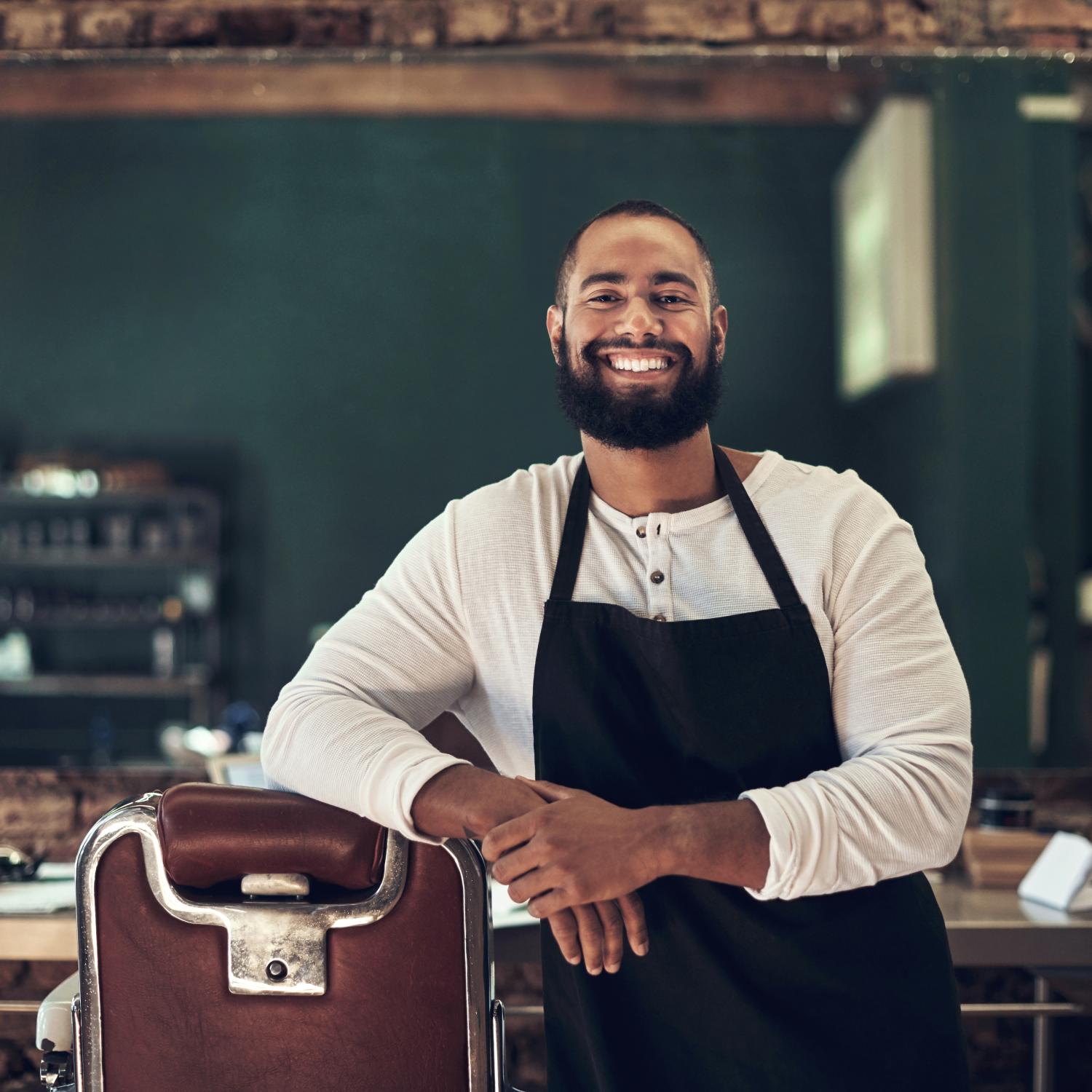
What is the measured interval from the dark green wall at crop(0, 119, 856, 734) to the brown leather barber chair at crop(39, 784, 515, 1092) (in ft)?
4.60

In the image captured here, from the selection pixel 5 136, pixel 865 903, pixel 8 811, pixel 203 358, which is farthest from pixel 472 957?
pixel 5 136

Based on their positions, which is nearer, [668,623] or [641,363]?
[668,623]

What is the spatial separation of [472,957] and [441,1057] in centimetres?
12

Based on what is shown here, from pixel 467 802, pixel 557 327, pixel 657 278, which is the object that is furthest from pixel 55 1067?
pixel 657 278

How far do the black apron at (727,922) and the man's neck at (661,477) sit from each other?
0.46ft

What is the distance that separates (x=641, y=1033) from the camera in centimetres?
148

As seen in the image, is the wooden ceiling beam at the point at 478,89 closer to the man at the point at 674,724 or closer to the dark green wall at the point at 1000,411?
the dark green wall at the point at 1000,411

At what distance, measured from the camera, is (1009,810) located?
2.29 m

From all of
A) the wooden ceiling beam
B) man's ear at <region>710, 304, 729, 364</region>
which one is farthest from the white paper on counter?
the wooden ceiling beam

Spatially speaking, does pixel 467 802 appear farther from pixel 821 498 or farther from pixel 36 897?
pixel 36 897

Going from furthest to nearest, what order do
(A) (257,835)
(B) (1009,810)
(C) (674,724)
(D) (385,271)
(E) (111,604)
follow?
(E) (111,604) → (D) (385,271) → (B) (1009,810) → (C) (674,724) → (A) (257,835)

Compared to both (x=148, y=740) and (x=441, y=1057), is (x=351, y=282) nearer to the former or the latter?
(x=148, y=740)

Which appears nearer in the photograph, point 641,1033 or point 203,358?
point 641,1033

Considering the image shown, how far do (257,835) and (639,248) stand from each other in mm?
948
